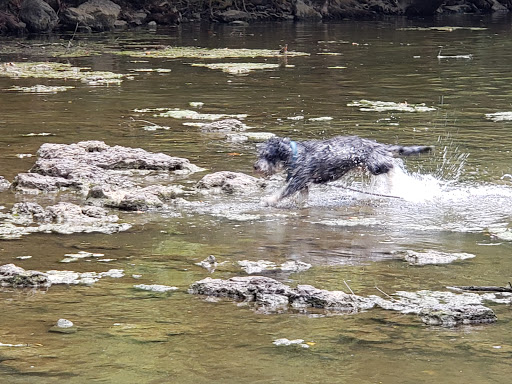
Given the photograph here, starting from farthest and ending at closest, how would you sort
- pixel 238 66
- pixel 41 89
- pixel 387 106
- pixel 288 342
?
pixel 238 66 < pixel 41 89 < pixel 387 106 < pixel 288 342

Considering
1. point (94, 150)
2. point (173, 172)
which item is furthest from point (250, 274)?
point (94, 150)

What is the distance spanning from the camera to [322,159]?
308 inches

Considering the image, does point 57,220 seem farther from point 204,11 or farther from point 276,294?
point 204,11

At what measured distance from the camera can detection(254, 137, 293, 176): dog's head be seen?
312 inches

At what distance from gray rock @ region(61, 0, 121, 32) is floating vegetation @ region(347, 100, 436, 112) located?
16003 millimetres

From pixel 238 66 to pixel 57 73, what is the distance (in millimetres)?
3177

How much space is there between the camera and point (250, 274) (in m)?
5.85

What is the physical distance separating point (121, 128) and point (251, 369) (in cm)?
709

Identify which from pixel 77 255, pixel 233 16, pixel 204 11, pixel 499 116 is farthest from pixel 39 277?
pixel 204 11

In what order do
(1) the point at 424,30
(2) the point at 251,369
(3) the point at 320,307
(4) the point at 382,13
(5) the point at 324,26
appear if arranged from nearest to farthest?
(2) the point at 251,369, (3) the point at 320,307, (1) the point at 424,30, (5) the point at 324,26, (4) the point at 382,13

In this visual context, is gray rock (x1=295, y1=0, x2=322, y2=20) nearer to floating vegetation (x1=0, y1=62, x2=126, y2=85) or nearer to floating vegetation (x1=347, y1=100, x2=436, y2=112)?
floating vegetation (x1=0, y1=62, x2=126, y2=85)

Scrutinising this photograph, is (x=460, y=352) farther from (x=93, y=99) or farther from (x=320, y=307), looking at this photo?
(x=93, y=99)

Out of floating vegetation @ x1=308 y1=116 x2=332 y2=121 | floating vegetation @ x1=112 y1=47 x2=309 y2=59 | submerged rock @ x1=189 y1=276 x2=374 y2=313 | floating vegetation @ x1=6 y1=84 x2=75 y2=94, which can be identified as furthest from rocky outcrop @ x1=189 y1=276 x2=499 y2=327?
floating vegetation @ x1=112 y1=47 x2=309 y2=59

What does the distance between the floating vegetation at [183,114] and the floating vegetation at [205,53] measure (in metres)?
7.20
